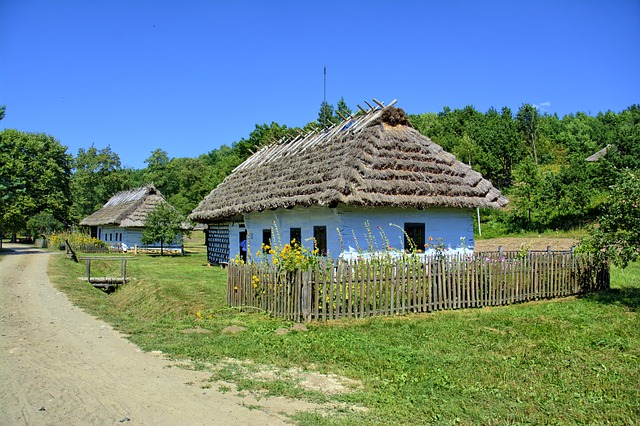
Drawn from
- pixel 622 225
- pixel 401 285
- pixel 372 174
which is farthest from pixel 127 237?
pixel 622 225

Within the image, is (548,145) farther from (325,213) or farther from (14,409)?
(14,409)

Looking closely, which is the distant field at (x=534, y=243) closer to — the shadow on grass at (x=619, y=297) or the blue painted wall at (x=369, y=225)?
the blue painted wall at (x=369, y=225)

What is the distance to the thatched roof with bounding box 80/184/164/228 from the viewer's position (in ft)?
133

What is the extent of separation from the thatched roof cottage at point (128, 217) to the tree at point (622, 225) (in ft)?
109

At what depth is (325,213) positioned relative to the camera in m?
15.4

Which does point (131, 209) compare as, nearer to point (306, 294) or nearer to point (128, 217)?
point (128, 217)

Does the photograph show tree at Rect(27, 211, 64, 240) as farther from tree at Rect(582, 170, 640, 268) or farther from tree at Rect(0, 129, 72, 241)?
tree at Rect(582, 170, 640, 268)

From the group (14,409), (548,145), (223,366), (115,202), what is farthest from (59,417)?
(548,145)

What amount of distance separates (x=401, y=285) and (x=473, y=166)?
3905 cm

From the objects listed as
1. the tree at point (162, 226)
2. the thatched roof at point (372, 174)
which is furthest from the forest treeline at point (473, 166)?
the tree at point (162, 226)

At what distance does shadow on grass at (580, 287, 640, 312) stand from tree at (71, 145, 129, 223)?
6173 centimetres

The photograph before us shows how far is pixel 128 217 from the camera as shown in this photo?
40781mm

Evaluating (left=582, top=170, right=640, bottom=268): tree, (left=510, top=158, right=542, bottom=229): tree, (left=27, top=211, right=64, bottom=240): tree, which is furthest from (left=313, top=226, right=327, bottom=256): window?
(left=27, top=211, right=64, bottom=240): tree

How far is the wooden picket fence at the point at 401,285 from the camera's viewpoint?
9.91 metres
